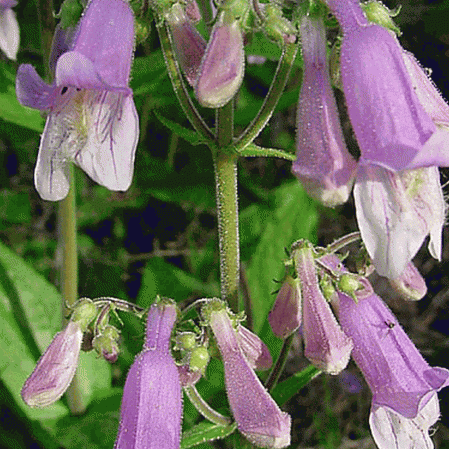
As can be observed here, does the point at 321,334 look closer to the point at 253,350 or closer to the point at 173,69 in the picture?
the point at 253,350

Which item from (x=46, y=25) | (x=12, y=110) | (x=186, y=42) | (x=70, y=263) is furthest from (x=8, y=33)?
(x=186, y=42)

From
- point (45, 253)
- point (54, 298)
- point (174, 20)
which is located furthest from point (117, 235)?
point (174, 20)

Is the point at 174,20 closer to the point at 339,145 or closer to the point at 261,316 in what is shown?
the point at 339,145

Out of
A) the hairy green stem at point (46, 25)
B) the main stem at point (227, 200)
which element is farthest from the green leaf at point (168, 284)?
the main stem at point (227, 200)

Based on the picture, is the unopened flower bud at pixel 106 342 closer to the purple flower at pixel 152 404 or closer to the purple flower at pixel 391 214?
the purple flower at pixel 152 404

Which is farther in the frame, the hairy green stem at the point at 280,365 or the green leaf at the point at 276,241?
the green leaf at the point at 276,241

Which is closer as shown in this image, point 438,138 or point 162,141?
point 438,138

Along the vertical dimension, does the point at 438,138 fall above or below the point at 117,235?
above

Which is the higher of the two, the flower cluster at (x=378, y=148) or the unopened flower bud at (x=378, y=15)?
the unopened flower bud at (x=378, y=15)
